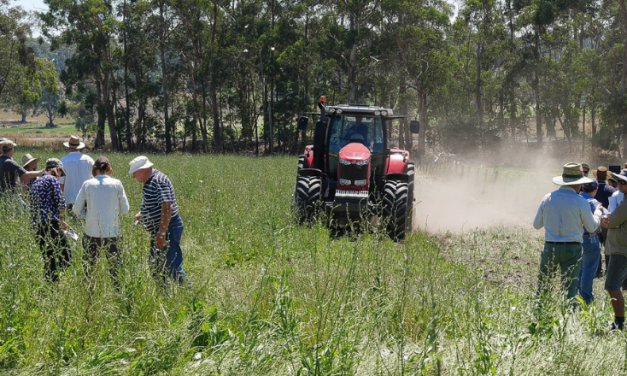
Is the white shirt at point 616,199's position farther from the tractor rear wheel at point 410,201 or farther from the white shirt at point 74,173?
the white shirt at point 74,173

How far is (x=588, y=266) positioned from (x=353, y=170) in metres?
4.53

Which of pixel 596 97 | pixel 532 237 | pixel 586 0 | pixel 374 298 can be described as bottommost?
pixel 532 237

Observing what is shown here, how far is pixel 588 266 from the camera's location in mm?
6145

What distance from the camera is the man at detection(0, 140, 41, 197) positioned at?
320 inches

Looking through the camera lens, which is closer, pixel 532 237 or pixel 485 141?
pixel 532 237

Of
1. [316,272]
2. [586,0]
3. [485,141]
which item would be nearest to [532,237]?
[316,272]

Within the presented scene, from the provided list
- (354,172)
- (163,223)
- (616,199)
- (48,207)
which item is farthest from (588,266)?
(48,207)

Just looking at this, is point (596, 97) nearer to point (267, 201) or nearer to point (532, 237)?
point (532, 237)

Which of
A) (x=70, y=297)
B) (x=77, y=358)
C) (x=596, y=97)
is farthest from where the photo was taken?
(x=596, y=97)

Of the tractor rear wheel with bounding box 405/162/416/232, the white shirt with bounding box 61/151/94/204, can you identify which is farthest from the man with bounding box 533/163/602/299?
the white shirt with bounding box 61/151/94/204

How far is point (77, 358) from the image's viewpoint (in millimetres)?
3686

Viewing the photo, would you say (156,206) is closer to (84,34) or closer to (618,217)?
(618,217)

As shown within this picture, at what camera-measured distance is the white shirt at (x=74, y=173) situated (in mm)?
7781

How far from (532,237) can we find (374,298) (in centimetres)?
752
